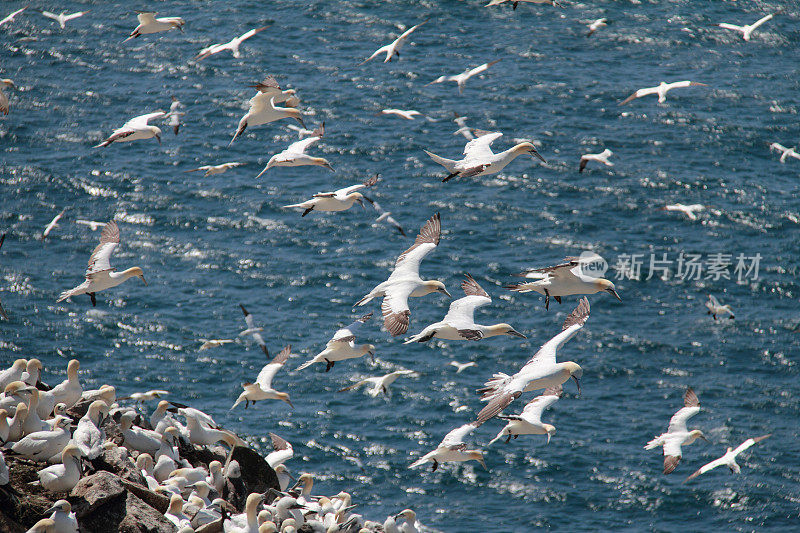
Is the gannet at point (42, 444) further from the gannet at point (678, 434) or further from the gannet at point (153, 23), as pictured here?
the gannet at point (153, 23)

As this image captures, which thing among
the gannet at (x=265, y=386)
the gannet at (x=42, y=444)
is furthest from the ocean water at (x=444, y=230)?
the gannet at (x=42, y=444)

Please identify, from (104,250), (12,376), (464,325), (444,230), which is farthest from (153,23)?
(464,325)

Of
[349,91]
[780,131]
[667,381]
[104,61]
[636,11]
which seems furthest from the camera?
[636,11]

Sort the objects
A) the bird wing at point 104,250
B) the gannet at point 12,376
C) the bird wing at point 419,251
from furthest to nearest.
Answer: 1. the bird wing at point 104,250
2. the bird wing at point 419,251
3. the gannet at point 12,376

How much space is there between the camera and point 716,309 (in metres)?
49.6

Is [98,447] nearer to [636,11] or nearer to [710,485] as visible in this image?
[710,485]

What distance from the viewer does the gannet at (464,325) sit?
2353 centimetres

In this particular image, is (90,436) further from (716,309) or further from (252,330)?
(716,309)

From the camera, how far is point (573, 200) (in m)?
59.5

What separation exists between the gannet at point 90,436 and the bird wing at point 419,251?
8134 mm

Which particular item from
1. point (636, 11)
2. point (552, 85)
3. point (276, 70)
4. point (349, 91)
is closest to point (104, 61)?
point (276, 70)

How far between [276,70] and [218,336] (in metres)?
29.9

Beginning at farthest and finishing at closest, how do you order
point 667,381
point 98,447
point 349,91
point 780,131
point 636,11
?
point 636,11 → point 349,91 → point 780,131 → point 667,381 → point 98,447

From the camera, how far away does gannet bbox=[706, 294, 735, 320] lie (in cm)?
4925
